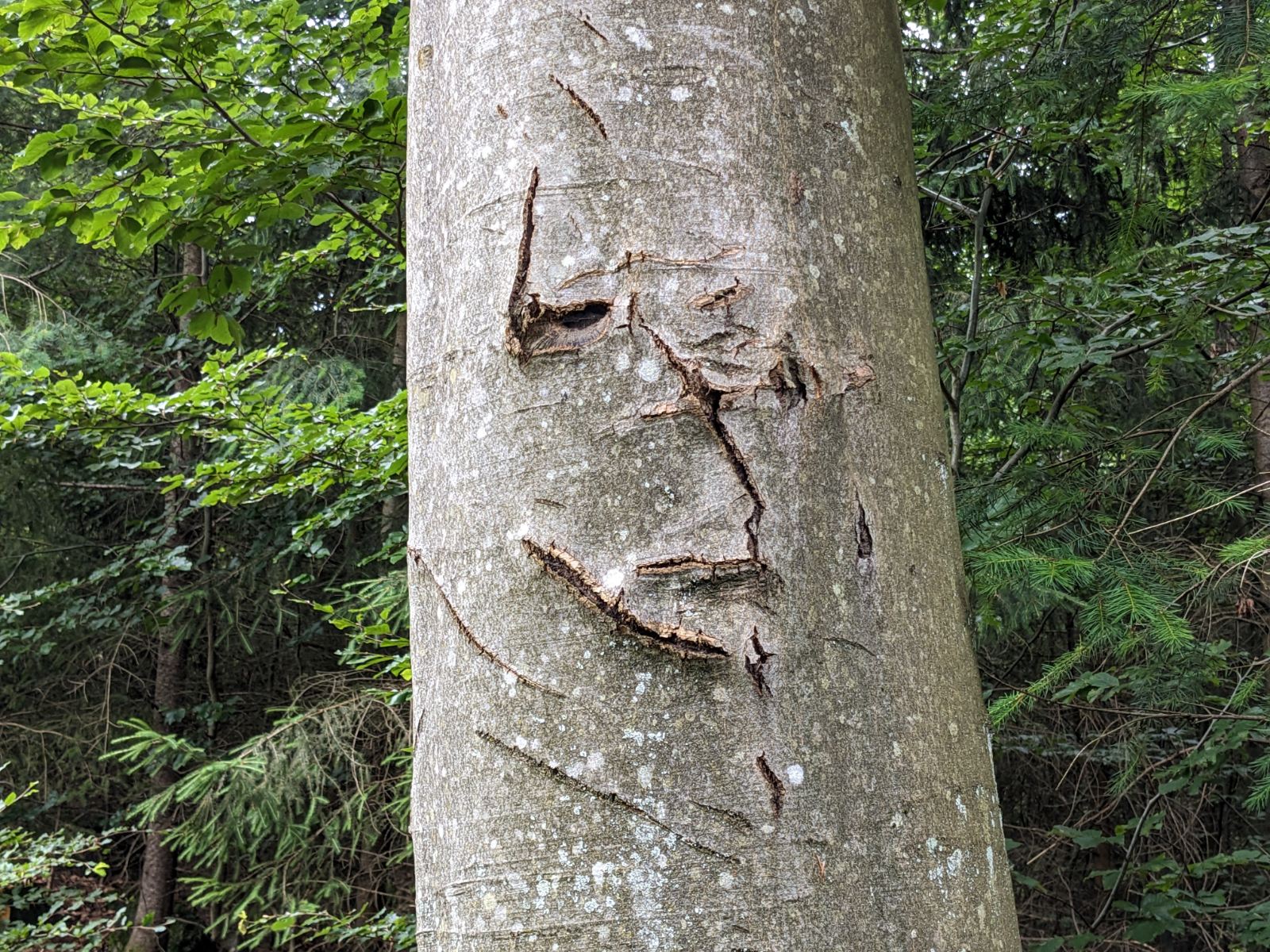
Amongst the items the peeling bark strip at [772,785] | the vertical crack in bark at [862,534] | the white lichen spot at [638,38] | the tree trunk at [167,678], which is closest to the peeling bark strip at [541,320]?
the white lichen spot at [638,38]

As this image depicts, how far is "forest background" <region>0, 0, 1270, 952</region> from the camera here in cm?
267

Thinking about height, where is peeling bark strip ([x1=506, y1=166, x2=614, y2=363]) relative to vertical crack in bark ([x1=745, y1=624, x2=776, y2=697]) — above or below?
above

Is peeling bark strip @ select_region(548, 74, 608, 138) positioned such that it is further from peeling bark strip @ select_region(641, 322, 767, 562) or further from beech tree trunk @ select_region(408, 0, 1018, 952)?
peeling bark strip @ select_region(641, 322, 767, 562)

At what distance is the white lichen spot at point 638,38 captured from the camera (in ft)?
2.79

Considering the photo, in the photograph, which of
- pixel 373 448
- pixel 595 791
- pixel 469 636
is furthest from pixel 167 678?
pixel 595 791

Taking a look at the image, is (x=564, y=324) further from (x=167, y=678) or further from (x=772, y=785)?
(x=167, y=678)

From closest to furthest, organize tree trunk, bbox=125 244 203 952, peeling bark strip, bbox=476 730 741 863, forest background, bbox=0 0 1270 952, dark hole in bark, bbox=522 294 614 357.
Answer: peeling bark strip, bbox=476 730 741 863
dark hole in bark, bbox=522 294 614 357
forest background, bbox=0 0 1270 952
tree trunk, bbox=125 244 203 952

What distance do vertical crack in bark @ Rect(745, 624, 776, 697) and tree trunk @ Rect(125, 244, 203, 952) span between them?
7.51 meters

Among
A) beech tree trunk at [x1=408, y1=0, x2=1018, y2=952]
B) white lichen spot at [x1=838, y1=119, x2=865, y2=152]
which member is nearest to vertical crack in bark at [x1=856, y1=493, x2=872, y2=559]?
beech tree trunk at [x1=408, y1=0, x2=1018, y2=952]

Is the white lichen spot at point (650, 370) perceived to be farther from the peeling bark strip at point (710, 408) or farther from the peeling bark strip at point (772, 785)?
the peeling bark strip at point (772, 785)

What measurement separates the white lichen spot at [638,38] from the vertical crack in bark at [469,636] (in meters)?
0.50

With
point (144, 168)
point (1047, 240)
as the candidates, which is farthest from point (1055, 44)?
point (144, 168)

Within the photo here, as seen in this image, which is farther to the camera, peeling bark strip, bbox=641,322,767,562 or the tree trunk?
the tree trunk

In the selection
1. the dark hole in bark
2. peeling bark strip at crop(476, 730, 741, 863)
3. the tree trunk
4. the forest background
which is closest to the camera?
peeling bark strip at crop(476, 730, 741, 863)
